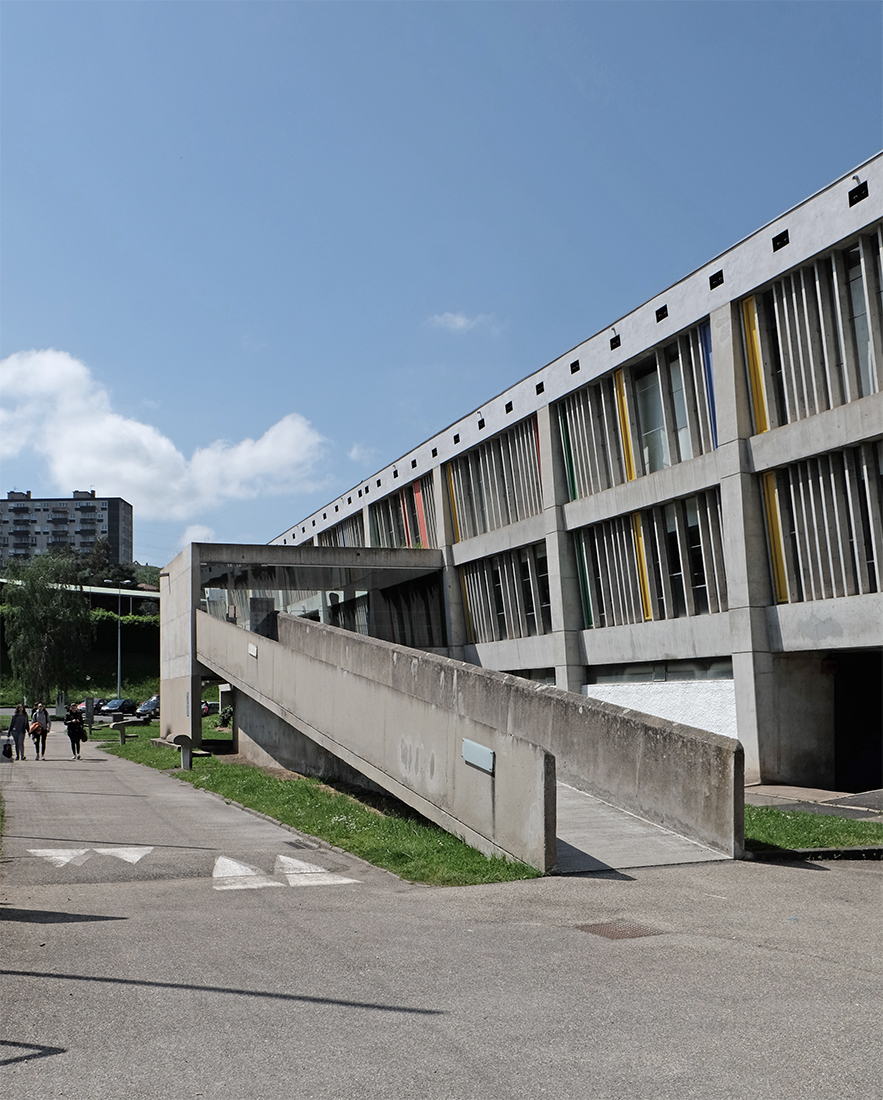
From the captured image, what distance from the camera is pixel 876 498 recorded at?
19.2 metres

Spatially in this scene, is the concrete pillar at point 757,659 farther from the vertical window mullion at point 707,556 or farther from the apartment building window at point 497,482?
the apartment building window at point 497,482

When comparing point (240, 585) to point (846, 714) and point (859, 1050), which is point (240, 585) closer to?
point (846, 714)

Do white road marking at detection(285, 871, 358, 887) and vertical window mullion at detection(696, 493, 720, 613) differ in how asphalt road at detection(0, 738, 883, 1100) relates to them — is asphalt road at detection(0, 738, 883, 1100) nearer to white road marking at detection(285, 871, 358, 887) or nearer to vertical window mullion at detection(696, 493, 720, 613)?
white road marking at detection(285, 871, 358, 887)

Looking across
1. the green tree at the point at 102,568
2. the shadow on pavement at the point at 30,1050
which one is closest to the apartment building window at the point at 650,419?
the shadow on pavement at the point at 30,1050

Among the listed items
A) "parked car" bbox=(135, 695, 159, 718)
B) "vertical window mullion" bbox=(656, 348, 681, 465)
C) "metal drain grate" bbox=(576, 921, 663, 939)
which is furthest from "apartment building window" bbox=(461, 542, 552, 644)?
"parked car" bbox=(135, 695, 159, 718)

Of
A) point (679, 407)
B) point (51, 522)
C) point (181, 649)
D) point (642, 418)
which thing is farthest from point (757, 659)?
point (51, 522)

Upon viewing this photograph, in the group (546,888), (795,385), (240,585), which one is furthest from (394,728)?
(240,585)

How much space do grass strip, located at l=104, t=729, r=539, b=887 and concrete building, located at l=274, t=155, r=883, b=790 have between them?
9282 mm

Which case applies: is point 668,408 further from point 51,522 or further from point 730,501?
point 51,522

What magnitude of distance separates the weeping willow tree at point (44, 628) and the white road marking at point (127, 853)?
54.7m

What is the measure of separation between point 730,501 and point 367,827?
11857 millimetres

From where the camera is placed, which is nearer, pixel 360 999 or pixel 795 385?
pixel 360 999

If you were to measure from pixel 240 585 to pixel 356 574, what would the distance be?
13.4ft

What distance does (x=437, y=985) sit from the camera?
20.0ft
